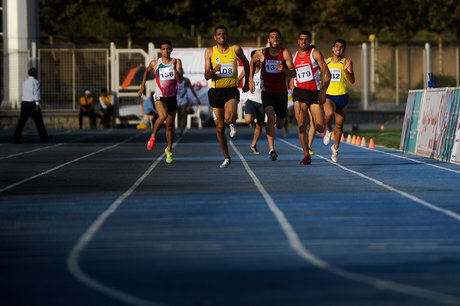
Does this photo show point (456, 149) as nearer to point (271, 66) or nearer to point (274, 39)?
point (271, 66)

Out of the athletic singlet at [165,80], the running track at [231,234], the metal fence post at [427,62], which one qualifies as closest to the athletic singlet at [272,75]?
the running track at [231,234]

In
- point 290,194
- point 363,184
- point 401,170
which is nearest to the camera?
point 290,194

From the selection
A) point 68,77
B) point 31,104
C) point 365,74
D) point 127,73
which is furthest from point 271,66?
point 365,74

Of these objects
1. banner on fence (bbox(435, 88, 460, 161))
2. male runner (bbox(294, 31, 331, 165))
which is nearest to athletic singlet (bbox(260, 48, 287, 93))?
male runner (bbox(294, 31, 331, 165))

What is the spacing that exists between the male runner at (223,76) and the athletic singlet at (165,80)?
1.73 metres

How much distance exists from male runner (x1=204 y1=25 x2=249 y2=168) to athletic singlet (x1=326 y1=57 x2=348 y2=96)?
93.2 inches

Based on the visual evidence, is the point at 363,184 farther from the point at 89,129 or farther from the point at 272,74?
the point at 89,129

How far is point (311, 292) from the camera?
7059 mm

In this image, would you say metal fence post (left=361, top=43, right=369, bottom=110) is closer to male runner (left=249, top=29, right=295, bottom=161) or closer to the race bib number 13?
male runner (left=249, top=29, right=295, bottom=161)

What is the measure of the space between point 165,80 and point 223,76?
77.5 inches

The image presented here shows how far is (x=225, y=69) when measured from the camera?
1792 cm

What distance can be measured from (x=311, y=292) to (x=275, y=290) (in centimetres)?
23

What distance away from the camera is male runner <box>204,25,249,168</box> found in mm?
17812

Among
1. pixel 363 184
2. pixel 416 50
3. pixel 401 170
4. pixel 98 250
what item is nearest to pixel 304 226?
pixel 98 250
